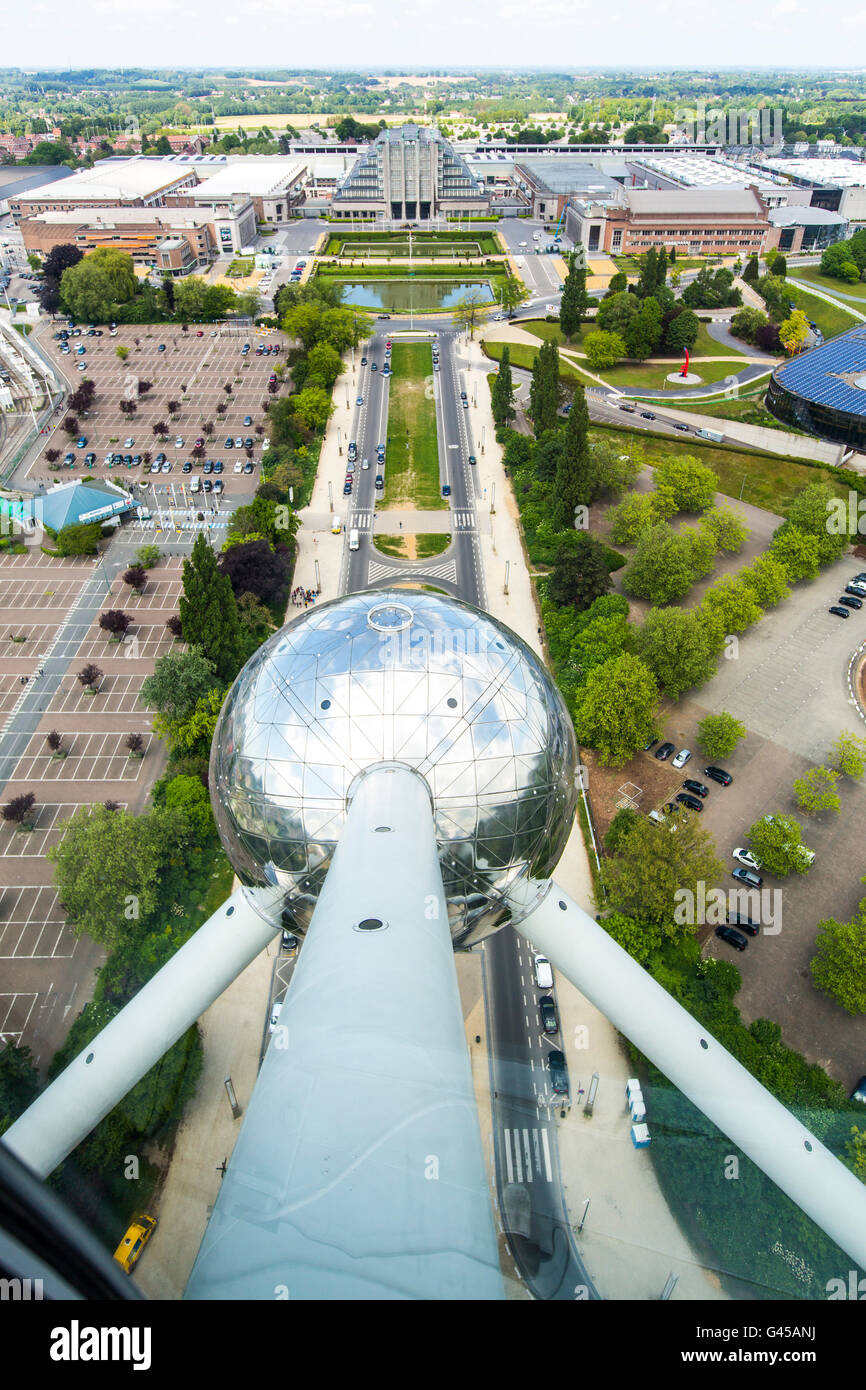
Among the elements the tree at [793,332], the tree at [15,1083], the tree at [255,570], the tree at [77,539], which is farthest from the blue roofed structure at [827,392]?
the tree at [15,1083]

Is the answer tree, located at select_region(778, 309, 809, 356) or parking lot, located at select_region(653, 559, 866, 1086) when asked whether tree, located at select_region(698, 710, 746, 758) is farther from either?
tree, located at select_region(778, 309, 809, 356)

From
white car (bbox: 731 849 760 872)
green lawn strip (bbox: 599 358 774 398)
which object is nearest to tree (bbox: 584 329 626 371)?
green lawn strip (bbox: 599 358 774 398)

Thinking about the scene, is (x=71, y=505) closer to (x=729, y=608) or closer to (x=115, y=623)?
(x=115, y=623)

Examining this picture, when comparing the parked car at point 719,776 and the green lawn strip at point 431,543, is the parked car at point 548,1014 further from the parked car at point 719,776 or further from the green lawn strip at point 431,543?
the green lawn strip at point 431,543

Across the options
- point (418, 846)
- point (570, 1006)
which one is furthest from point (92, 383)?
point (418, 846)

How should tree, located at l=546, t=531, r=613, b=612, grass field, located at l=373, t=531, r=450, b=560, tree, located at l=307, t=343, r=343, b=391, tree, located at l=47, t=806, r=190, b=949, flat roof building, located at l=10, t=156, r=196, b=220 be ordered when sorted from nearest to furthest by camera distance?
tree, located at l=47, t=806, r=190, b=949 → tree, located at l=546, t=531, r=613, b=612 → grass field, located at l=373, t=531, r=450, b=560 → tree, located at l=307, t=343, r=343, b=391 → flat roof building, located at l=10, t=156, r=196, b=220

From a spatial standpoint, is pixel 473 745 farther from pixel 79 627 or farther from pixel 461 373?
pixel 461 373
